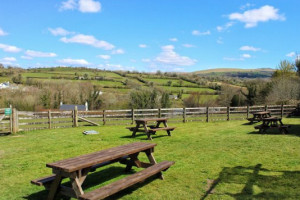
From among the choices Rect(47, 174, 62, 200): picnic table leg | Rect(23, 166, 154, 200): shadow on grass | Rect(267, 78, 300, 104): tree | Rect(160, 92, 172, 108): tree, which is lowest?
Rect(23, 166, 154, 200): shadow on grass

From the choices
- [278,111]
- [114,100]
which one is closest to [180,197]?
[278,111]

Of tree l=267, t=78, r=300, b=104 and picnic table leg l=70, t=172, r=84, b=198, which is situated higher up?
tree l=267, t=78, r=300, b=104

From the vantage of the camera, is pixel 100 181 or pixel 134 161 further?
pixel 134 161

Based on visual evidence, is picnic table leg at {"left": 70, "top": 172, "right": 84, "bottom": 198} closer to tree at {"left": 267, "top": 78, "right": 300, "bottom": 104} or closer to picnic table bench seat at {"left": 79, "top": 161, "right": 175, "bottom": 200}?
picnic table bench seat at {"left": 79, "top": 161, "right": 175, "bottom": 200}

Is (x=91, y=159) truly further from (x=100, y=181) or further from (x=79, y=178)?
(x=100, y=181)

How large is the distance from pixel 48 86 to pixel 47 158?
30497 mm

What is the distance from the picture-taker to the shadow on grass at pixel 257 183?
4.44 metres

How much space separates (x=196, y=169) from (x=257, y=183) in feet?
4.71

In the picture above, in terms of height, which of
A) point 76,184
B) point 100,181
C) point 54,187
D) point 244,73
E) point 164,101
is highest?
point 244,73

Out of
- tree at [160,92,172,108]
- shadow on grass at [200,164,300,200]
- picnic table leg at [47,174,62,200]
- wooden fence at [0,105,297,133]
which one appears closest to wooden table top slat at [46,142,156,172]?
picnic table leg at [47,174,62,200]

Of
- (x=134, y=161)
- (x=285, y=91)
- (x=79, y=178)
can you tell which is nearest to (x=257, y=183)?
(x=134, y=161)

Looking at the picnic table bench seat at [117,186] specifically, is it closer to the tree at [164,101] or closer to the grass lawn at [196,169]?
the grass lawn at [196,169]

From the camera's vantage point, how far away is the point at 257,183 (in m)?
5.01

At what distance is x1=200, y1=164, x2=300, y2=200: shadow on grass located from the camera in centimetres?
444
